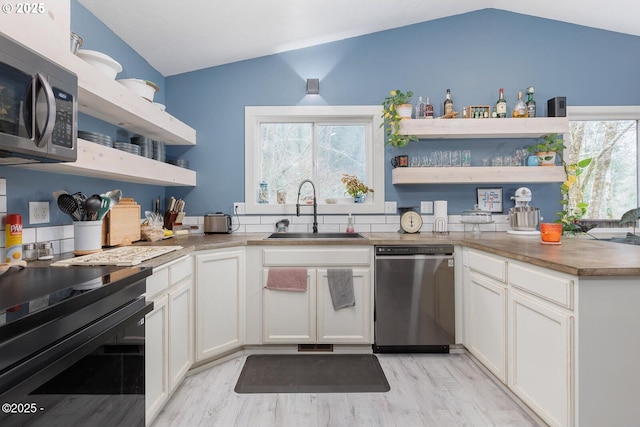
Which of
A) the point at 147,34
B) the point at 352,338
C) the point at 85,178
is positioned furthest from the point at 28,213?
the point at 352,338

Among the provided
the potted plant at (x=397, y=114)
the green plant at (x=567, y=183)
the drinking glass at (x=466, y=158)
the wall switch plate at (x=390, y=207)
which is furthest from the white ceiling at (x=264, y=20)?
the wall switch plate at (x=390, y=207)

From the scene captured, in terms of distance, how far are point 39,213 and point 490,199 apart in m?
3.38

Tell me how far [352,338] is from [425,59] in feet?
8.44

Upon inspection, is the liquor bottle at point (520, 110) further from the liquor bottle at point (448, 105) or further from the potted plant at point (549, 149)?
the liquor bottle at point (448, 105)

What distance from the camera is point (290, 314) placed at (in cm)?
257

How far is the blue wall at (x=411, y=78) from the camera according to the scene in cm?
317

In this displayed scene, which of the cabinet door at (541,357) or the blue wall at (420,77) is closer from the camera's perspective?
the cabinet door at (541,357)

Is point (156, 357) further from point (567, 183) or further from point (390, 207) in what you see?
point (567, 183)

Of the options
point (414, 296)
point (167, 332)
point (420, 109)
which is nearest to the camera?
point (167, 332)

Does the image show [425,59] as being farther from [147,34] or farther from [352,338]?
[352,338]

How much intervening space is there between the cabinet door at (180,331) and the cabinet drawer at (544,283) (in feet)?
6.28

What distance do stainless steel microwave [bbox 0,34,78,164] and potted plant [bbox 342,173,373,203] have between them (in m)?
2.27

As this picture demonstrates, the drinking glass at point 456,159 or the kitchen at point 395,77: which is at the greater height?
the kitchen at point 395,77

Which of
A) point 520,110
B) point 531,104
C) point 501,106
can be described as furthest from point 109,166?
point 531,104
